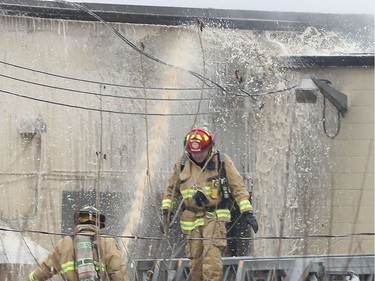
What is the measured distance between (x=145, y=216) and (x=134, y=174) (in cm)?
52

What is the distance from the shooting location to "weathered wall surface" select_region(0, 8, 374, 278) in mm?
12516

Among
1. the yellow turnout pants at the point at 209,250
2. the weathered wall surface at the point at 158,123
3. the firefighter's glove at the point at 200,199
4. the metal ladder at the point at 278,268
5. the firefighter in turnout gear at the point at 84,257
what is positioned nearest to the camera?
the metal ladder at the point at 278,268

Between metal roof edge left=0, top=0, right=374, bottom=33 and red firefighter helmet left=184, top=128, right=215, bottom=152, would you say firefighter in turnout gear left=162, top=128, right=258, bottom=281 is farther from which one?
metal roof edge left=0, top=0, right=374, bottom=33

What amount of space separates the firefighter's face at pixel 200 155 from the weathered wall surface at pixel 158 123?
2.91m

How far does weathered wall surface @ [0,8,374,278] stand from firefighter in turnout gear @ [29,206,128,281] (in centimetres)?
401

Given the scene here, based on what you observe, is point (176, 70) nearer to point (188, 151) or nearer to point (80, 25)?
point (80, 25)

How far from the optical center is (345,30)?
568 inches

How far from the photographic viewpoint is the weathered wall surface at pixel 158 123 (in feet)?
41.1

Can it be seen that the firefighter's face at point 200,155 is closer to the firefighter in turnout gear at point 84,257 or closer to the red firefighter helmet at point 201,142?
→ the red firefighter helmet at point 201,142

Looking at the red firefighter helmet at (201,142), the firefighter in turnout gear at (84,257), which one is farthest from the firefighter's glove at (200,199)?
the firefighter in turnout gear at (84,257)

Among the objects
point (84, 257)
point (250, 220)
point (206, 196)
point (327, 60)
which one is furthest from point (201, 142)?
point (327, 60)

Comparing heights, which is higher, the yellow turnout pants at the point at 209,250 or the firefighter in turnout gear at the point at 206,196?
the firefighter in turnout gear at the point at 206,196

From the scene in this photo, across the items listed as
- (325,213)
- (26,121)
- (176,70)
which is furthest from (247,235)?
(26,121)

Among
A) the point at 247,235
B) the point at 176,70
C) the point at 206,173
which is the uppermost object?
the point at 176,70
